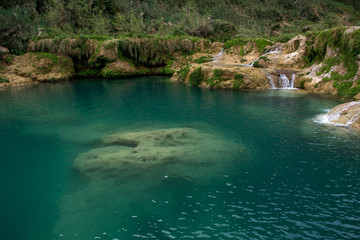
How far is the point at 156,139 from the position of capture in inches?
453

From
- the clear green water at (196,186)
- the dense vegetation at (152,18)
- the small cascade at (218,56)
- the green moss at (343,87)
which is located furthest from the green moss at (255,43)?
the clear green water at (196,186)

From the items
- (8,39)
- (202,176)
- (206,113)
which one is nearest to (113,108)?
(206,113)

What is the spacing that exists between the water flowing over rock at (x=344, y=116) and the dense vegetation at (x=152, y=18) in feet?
94.5

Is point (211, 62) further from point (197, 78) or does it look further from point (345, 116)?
point (345, 116)

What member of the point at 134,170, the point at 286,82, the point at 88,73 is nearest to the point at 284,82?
the point at 286,82

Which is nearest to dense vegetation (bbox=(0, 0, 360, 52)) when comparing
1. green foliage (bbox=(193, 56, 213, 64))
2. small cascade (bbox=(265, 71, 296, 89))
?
green foliage (bbox=(193, 56, 213, 64))

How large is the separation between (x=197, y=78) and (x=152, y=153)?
56.7 feet

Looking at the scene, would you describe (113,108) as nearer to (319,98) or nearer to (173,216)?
(173,216)

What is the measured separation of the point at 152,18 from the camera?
59719 millimetres

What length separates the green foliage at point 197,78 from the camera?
26188mm

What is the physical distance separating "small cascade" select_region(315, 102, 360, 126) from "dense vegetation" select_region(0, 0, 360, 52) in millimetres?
28761

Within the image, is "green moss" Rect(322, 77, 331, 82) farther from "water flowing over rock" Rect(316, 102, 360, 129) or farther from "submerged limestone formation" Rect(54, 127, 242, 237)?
"submerged limestone formation" Rect(54, 127, 242, 237)

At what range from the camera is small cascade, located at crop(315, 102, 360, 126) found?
1277 centimetres

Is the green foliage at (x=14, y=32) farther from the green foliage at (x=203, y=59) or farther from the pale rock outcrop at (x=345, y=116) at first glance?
the pale rock outcrop at (x=345, y=116)
